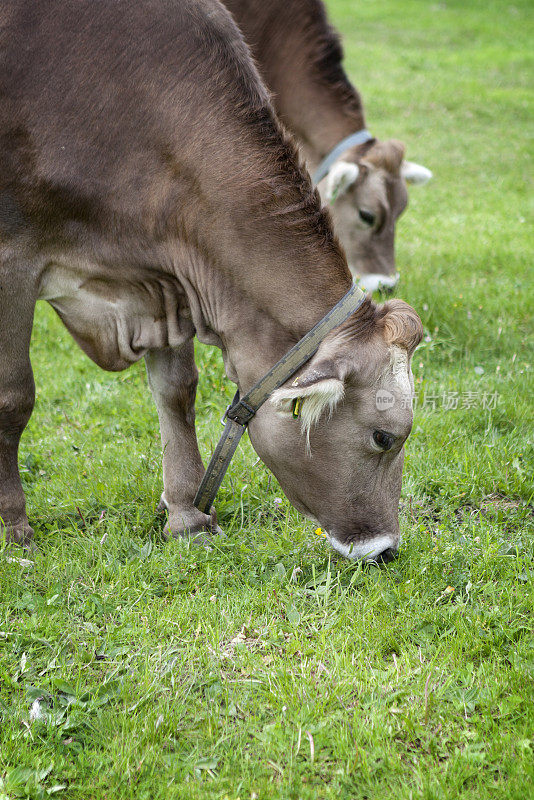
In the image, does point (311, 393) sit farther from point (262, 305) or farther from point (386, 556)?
point (386, 556)

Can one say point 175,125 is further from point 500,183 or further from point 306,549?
point 500,183

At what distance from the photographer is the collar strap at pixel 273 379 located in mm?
3246

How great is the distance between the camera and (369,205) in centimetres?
715

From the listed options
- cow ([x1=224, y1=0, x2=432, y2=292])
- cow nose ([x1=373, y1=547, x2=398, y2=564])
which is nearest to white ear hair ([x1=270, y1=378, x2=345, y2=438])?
cow nose ([x1=373, y1=547, x2=398, y2=564])

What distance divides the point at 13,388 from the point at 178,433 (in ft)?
2.78

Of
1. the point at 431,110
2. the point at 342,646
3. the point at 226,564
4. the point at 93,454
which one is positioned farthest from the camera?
the point at 431,110

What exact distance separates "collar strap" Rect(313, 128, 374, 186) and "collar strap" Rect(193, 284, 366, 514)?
13.8ft

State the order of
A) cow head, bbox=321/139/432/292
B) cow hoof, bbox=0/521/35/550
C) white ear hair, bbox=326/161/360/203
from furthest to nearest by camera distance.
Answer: cow head, bbox=321/139/432/292, white ear hair, bbox=326/161/360/203, cow hoof, bbox=0/521/35/550

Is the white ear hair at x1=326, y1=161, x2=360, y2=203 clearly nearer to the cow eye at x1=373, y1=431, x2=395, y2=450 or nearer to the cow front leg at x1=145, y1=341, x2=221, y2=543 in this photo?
the cow front leg at x1=145, y1=341, x2=221, y2=543

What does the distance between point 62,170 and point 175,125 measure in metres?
0.49

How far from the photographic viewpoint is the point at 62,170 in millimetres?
3334

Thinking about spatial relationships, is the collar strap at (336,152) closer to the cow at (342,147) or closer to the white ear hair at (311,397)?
the cow at (342,147)

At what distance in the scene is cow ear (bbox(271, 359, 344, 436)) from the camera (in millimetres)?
3003

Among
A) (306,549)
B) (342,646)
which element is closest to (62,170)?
(306,549)
